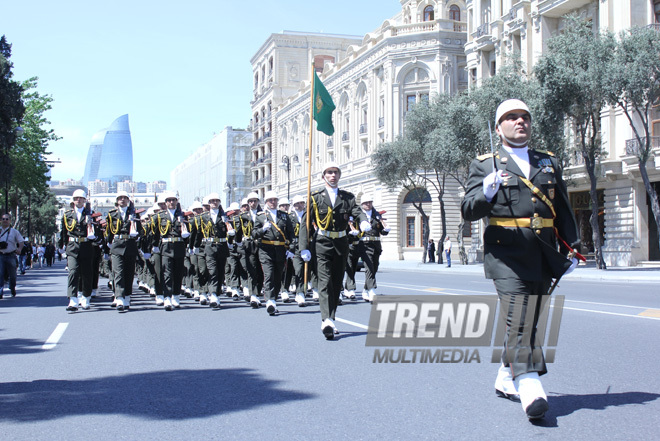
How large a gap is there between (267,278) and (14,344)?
4381mm

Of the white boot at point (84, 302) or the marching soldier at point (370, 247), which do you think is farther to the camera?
the marching soldier at point (370, 247)

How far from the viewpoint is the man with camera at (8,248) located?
17.0 m

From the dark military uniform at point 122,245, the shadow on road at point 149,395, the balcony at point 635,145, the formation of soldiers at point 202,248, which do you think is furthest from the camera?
the balcony at point 635,145

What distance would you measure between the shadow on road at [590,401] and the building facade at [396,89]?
42.7m

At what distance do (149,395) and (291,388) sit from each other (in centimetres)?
113

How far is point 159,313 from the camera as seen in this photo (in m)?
12.4

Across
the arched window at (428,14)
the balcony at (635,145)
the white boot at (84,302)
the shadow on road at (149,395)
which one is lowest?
the shadow on road at (149,395)

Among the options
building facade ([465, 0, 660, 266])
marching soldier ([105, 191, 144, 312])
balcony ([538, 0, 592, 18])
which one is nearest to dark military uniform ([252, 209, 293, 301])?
marching soldier ([105, 191, 144, 312])

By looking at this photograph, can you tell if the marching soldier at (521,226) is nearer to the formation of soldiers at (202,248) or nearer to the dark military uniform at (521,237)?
the dark military uniform at (521,237)

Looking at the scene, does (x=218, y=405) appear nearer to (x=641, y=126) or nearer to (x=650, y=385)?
(x=650, y=385)

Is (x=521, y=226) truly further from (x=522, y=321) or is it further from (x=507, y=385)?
(x=507, y=385)

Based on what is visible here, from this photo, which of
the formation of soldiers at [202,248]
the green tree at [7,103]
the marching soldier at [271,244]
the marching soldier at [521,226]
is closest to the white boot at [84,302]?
the formation of soldiers at [202,248]

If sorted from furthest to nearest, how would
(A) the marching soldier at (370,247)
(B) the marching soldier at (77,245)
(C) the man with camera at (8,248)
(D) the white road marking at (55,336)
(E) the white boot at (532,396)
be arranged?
(C) the man with camera at (8,248) < (A) the marching soldier at (370,247) < (B) the marching soldier at (77,245) < (D) the white road marking at (55,336) < (E) the white boot at (532,396)

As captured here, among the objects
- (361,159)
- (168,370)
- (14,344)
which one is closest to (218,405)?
(168,370)
